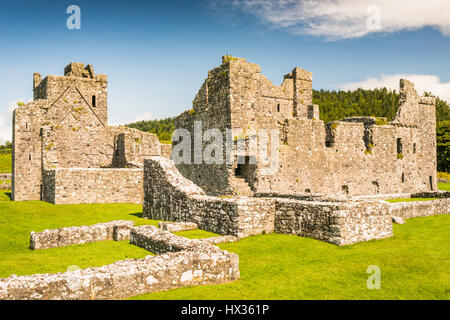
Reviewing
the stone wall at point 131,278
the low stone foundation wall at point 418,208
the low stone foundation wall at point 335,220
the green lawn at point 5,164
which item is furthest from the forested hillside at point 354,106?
the stone wall at point 131,278

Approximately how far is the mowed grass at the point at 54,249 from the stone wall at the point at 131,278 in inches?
81.2

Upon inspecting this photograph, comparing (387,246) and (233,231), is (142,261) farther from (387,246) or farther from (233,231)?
(387,246)

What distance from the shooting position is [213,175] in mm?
19641

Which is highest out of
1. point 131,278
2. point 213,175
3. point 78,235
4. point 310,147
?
point 310,147

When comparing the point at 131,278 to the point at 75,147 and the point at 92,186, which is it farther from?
the point at 75,147

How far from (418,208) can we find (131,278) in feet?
44.3

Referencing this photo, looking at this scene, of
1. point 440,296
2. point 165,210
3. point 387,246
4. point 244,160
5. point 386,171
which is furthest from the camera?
point 386,171

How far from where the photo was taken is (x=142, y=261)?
6.74 meters

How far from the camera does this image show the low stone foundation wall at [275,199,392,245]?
9461 mm

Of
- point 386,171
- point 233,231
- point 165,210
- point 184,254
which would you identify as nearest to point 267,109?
point 386,171

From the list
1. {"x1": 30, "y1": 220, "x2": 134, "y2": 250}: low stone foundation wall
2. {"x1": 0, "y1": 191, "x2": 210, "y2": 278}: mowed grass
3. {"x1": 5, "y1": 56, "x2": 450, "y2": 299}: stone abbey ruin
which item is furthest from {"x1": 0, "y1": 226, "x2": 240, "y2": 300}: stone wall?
{"x1": 30, "y1": 220, "x2": 134, "y2": 250}: low stone foundation wall

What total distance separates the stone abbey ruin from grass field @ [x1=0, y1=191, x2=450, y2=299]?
473 millimetres

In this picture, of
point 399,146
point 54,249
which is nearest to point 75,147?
point 54,249

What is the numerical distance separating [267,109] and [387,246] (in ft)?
110
